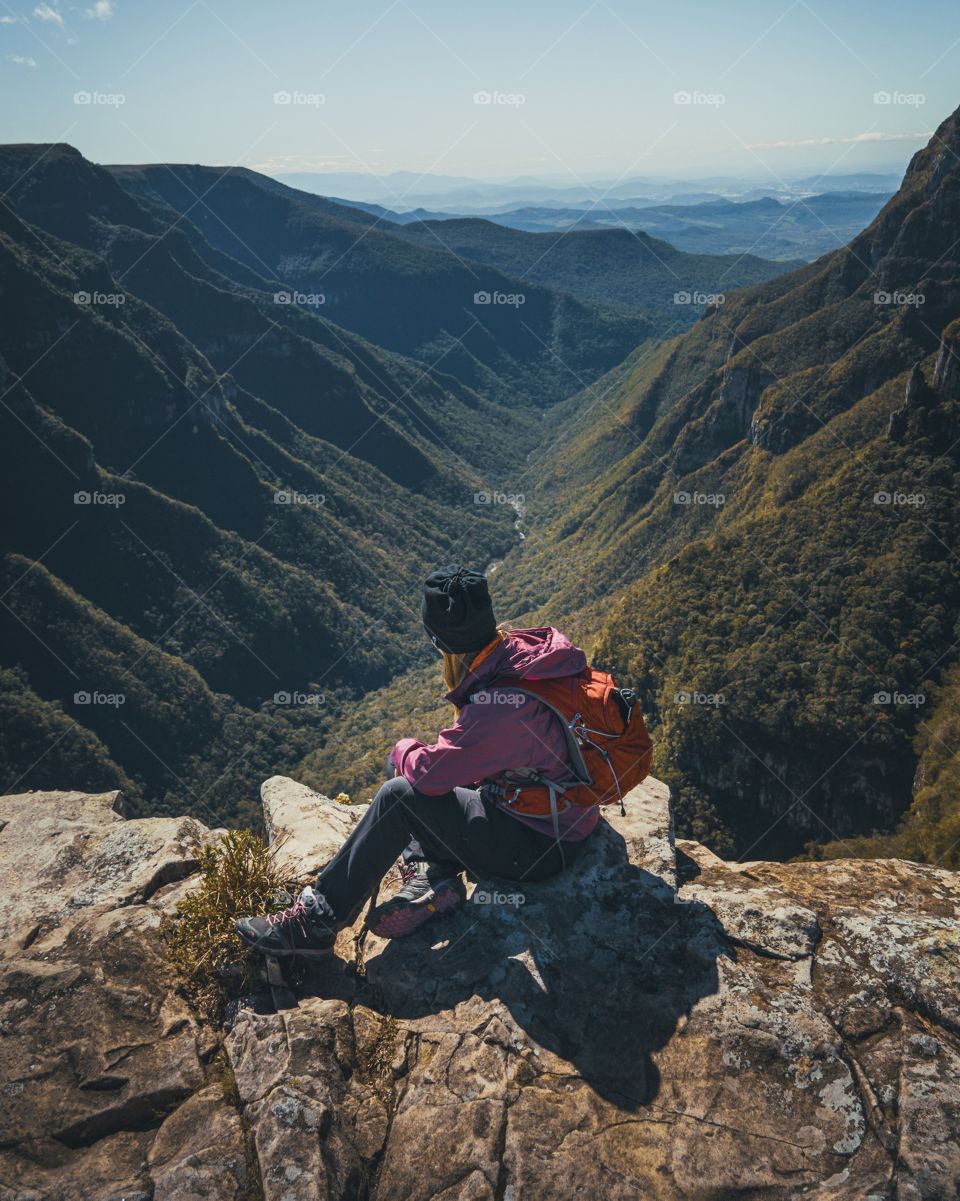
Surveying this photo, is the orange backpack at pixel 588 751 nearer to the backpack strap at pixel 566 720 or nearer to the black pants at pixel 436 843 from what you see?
the backpack strap at pixel 566 720

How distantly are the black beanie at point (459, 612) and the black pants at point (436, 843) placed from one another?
1366 mm

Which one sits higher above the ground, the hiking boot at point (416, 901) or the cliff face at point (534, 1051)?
the hiking boot at point (416, 901)

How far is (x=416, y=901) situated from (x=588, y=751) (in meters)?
2.15

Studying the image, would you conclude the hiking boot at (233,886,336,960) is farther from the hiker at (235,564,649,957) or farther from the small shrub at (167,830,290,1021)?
the small shrub at (167,830,290,1021)

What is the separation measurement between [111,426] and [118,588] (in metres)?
34.5

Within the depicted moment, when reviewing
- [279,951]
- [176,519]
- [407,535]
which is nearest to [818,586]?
[279,951]

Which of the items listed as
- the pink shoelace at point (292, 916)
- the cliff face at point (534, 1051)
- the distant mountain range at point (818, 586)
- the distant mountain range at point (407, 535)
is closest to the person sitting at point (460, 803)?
the pink shoelace at point (292, 916)

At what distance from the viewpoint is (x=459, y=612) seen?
6.33 m

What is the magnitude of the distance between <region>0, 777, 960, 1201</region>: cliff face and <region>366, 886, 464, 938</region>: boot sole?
145 mm

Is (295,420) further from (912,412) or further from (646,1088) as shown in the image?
(646,1088)

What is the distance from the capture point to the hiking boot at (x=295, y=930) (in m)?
6.02

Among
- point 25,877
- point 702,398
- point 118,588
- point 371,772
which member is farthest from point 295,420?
point 25,877

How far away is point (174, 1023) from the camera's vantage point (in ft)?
18.9

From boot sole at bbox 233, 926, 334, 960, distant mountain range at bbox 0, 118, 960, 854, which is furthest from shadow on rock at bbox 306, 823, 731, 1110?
distant mountain range at bbox 0, 118, 960, 854
